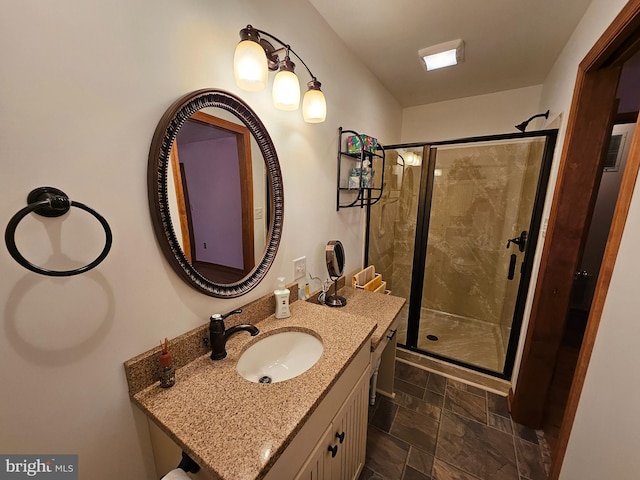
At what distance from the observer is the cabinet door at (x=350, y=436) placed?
0.92 metres

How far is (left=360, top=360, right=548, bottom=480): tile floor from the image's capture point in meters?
1.31

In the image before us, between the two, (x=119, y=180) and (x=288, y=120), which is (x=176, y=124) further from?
(x=288, y=120)

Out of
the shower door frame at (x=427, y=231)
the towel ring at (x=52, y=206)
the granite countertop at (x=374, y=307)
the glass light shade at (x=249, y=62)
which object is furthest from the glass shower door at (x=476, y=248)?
the towel ring at (x=52, y=206)

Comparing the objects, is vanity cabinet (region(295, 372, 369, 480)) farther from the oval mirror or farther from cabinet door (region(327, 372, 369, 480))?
the oval mirror

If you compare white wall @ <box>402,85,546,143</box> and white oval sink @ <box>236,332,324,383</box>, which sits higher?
white wall @ <box>402,85,546,143</box>

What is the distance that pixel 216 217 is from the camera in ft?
3.14

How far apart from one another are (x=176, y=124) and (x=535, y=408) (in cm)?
245

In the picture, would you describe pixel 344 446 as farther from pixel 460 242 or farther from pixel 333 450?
pixel 460 242

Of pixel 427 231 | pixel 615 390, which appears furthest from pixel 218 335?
pixel 427 231

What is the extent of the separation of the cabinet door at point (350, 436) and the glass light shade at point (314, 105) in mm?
1234

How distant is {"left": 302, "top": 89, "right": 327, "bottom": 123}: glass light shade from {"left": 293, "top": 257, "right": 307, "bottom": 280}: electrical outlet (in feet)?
2.42

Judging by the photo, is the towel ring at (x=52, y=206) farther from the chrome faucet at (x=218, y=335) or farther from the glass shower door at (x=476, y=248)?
the glass shower door at (x=476, y=248)

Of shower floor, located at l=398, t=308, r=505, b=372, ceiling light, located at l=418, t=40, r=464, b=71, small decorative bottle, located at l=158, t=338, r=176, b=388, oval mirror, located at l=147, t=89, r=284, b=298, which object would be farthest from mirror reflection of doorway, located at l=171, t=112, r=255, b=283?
shower floor, located at l=398, t=308, r=505, b=372

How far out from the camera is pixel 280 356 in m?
1.10
